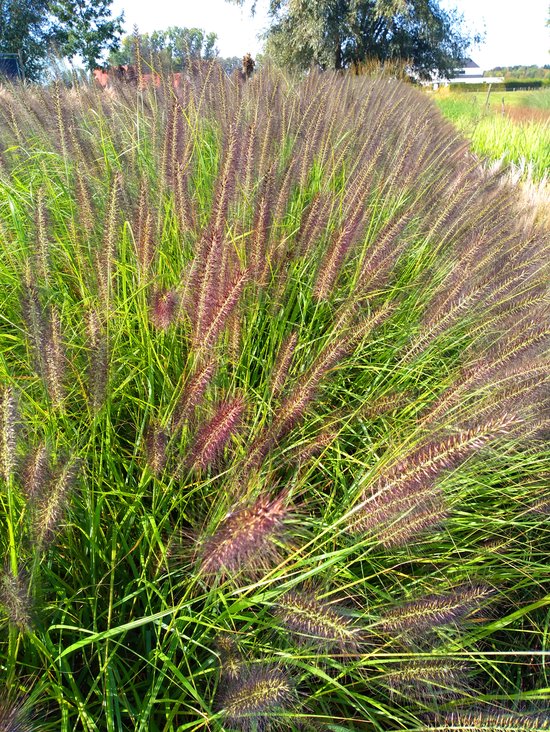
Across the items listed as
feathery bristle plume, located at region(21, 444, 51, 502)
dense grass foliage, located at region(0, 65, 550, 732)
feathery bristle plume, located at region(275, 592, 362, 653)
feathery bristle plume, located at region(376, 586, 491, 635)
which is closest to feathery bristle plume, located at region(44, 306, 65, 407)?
dense grass foliage, located at region(0, 65, 550, 732)

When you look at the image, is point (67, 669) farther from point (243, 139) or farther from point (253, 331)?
point (243, 139)

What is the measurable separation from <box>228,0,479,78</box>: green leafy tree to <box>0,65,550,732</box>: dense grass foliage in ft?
65.8

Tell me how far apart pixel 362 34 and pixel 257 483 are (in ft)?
78.0

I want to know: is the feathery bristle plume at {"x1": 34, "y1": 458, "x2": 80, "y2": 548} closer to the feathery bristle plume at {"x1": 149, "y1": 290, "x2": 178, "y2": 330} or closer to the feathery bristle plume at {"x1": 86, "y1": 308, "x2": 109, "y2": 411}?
the feathery bristle plume at {"x1": 86, "y1": 308, "x2": 109, "y2": 411}

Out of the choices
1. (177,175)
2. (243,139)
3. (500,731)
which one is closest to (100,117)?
(243,139)

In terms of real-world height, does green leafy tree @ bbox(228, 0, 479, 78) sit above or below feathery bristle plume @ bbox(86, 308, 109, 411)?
above

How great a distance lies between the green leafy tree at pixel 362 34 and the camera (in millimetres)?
19625

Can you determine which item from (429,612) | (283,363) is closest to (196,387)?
(283,363)

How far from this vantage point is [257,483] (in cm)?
116

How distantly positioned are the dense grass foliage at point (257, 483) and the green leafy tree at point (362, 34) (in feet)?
65.8

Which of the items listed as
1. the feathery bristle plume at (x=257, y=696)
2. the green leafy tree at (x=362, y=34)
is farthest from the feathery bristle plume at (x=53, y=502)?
the green leafy tree at (x=362, y=34)

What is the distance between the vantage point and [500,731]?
0.83 metres

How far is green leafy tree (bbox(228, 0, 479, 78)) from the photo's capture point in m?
19.6

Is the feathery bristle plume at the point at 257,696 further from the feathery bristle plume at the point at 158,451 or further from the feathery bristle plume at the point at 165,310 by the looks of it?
the feathery bristle plume at the point at 165,310
